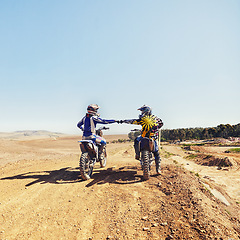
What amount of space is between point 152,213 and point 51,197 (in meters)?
3.16

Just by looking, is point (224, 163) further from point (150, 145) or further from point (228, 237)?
point (228, 237)

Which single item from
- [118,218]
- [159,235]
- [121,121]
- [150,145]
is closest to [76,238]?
[118,218]

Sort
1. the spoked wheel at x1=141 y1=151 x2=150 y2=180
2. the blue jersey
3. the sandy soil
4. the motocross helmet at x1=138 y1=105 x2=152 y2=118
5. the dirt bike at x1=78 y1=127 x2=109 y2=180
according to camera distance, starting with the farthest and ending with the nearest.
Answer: the blue jersey → the motocross helmet at x1=138 y1=105 x2=152 y2=118 → the dirt bike at x1=78 y1=127 x2=109 y2=180 → the spoked wheel at x1=141 y1=151 x2=150 y2=180 → the sandy soil

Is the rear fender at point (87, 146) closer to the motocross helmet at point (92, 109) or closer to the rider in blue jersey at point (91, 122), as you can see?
the rider in blue jersey at point (91, 122)

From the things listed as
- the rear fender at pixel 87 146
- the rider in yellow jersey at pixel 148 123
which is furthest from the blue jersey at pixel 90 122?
the rider in yellow jersey at pixel 148 123

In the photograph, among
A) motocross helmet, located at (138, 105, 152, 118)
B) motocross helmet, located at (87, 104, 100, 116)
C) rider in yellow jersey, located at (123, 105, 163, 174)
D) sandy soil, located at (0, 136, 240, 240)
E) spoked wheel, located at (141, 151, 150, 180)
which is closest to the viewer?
sandy soil, located at (0, 136, 240, 240)

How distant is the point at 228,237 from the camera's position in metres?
2.78

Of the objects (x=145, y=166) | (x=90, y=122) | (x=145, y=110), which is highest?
(x=145, y=110)

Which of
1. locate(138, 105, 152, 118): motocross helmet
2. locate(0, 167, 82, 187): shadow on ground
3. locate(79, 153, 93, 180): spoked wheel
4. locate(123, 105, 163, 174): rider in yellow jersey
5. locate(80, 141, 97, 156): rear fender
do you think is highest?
locate(138, 105, 152, 118): motocross helmet

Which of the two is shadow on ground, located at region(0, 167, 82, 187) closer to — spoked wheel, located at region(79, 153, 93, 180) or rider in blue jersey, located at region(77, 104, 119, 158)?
spoked wheel, located at region(79, 153, 93, 180)

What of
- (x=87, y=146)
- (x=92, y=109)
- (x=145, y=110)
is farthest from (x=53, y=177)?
(x=145, y=110)

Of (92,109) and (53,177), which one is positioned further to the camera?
(92,109)

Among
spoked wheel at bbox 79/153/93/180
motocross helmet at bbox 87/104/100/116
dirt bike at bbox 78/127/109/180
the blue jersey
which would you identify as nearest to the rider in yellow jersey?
the blue jersey

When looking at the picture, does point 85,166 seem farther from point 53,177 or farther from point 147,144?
point 147,144
